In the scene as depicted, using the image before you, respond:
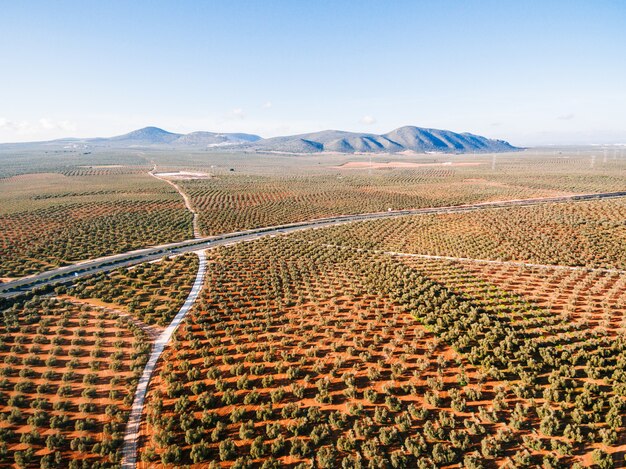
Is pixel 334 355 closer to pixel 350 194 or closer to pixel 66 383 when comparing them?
→ pixel 66 383

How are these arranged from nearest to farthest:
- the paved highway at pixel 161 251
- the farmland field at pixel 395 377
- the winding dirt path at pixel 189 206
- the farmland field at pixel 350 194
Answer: the farmland field at pixel 395 377, the paved highway at pixel 161 251, the winding dirt path at pixel 189 206, the farmland field at pixel 350 194

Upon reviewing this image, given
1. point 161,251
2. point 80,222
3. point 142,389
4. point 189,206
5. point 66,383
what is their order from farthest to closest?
point 189,206 → point 80,222 → point 161,251 → point 66,383 → point 142,389

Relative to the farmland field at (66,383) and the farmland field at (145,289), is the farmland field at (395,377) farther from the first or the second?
the farmland field at (145,289)

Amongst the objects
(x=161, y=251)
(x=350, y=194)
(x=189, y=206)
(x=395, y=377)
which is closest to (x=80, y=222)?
(x=189, y=206)

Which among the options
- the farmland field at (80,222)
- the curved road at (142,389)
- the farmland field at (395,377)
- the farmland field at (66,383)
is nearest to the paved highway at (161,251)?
the farmland field at (80,222)

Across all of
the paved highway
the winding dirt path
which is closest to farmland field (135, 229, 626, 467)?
the paved highway

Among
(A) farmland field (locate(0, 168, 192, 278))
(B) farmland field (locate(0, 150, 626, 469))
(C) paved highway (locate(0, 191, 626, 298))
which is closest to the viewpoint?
(B) farmland field (locate(0, 150, 626, 469))

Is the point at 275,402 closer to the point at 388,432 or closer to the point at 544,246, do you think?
the point at 388,432

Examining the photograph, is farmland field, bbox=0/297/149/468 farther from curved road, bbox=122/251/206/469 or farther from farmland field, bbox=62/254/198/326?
farmland field, bbox=62/254/198/326

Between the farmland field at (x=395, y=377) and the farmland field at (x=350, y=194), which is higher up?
the farmland field at (x=350, y=194)
